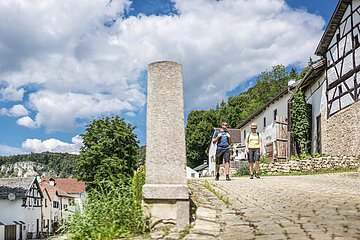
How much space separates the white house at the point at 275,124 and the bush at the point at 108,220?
2294 cm

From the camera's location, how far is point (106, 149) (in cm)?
1672

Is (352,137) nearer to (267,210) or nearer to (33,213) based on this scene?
(267,210)

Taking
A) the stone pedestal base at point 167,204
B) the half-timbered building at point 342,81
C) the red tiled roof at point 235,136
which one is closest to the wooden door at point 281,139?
the half-timbered building at point 342,81

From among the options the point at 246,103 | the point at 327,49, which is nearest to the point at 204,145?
the point at 246,103

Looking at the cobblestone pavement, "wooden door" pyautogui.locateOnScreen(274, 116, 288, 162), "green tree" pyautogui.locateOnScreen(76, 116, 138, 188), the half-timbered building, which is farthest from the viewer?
"wooden door" pyautogui.locateOnScreen(274, 116, 288, 162)

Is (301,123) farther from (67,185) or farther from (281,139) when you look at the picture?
(67,185)

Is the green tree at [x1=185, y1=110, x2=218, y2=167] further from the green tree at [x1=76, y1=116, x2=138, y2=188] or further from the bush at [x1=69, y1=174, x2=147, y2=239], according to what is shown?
the bush at [x1=69, y1=174, x2=147, y2=239]

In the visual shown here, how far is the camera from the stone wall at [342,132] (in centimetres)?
2015

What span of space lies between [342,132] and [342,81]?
2650mm

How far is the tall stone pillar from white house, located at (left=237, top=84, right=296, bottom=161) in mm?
22893

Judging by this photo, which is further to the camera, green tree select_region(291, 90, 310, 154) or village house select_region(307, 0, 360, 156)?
green tree select_region(291, 90, 310, 154)

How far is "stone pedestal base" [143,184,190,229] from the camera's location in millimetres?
5176

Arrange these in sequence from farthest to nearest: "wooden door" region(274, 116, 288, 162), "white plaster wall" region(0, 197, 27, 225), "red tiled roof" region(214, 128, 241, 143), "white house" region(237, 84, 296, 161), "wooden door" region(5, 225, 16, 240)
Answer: "red tiled roof" region(214, 128, 241, 143), "white plaster wall" region(0, 197, 27, 225), "wooden door" region(5, 225, 16, 240), "white house" region(237, 84, 296, 161), "wooden door" region(274, 116, 288, 162)

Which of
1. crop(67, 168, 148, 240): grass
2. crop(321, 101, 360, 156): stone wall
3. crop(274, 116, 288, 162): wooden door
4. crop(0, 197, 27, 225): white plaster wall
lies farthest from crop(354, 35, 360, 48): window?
crop(0, 197, 27, 225): white plaster wall
